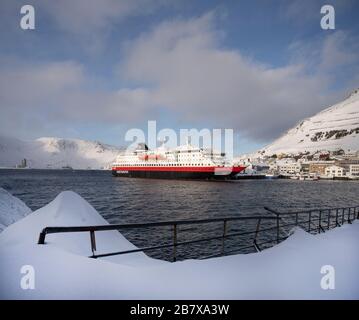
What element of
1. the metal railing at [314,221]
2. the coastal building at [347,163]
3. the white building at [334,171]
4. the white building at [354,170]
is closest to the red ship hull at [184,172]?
the metal railing at [314,221]

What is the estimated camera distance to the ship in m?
60.9

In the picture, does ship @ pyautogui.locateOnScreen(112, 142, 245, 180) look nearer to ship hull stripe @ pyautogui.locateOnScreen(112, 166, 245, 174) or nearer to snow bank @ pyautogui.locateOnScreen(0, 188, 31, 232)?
ship hull stripe @ pyautogui.locateOnScreen(112, 166, 245, 174)

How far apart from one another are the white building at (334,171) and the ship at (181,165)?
2066 inches

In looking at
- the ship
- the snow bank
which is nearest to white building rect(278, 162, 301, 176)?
the ship

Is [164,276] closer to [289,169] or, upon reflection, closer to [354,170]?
[354,170]

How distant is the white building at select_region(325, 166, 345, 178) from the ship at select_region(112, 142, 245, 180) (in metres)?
52.5

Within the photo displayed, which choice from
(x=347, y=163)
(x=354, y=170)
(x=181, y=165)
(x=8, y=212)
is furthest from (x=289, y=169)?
(x=8, y=212)

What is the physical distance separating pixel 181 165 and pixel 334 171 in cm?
6432

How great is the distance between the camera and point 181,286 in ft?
9.53

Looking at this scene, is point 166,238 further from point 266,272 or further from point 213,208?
point 213,208

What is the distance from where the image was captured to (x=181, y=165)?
65688mm
